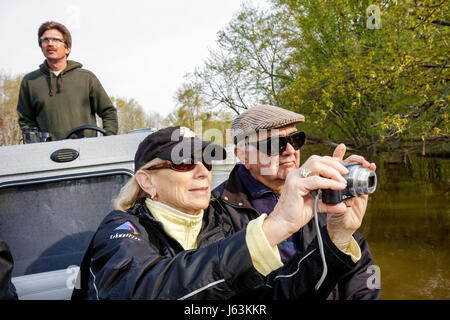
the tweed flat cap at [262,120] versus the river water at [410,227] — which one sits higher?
the tweed flat cap at [262,120]

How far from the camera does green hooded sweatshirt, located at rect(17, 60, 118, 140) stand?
336 centimetres

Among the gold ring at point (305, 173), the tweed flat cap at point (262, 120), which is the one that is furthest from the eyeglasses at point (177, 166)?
the tweed flat cap at point (262, 120)

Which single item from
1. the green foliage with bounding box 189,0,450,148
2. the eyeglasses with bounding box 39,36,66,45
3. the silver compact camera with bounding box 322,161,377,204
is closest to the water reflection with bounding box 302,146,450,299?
the green foliage with bounding box 189,0,450,148

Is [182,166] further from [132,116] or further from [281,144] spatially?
[132,116]

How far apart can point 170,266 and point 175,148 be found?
61cm

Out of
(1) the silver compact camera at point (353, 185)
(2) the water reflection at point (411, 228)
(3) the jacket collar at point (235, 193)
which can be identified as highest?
(1) the silver compact camera at point (353, 185)

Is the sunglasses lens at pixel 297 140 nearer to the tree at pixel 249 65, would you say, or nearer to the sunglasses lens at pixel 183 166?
the sunglasses lens at pixel 183 166

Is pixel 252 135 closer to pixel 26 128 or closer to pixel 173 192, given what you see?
pixel 173 192

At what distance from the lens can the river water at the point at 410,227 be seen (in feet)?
27.1

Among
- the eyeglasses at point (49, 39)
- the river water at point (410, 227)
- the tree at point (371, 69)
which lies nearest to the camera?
the eyeglasses at point (49, 39)

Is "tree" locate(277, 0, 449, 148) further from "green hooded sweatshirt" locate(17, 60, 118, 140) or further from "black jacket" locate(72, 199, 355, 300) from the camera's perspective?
"black jacket" locate(72, 199, 355, 300)

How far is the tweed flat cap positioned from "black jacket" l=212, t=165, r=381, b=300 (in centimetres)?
36

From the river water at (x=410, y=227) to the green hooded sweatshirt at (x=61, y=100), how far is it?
1208 mm

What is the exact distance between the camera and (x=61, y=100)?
3354 mm
